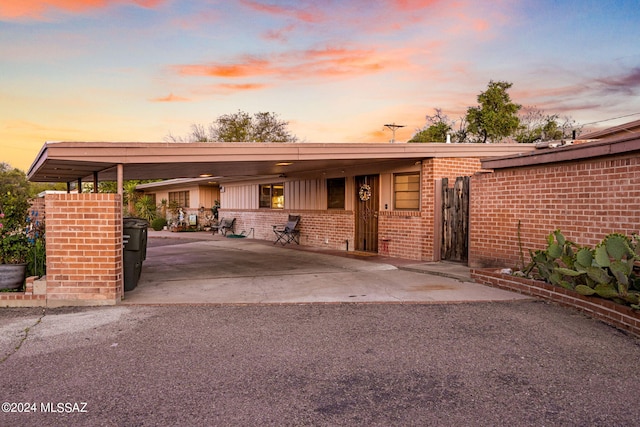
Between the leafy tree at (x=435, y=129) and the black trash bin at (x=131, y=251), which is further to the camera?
the leafy tree at (x=435, y=129)

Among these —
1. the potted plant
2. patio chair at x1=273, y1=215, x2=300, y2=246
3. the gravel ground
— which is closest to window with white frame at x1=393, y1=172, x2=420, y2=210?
patio chair at x1=273, y1=215, x2=300, y2=246

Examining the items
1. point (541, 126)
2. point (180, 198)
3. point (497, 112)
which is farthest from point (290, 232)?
point (541, 126)

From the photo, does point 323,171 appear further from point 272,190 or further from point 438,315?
point 438,315

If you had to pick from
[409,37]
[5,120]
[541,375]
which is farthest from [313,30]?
[5,120]

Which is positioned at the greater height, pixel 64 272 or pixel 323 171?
pixel 323 171

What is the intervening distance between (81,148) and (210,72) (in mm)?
9503

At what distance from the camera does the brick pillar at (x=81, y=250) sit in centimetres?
571

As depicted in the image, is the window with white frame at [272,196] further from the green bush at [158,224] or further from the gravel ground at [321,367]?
the gravel ground at [321,367]

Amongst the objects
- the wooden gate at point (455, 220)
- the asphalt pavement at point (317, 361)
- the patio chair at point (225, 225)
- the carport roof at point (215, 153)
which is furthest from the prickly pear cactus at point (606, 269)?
the patio chair at point (225, 225)

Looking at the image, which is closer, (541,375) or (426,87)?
(541,375)

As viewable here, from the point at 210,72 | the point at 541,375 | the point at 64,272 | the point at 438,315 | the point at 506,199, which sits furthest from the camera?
the point at 210,72

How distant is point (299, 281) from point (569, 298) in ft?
13.7

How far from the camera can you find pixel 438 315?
17.1ft

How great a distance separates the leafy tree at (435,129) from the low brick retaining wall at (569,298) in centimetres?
1998
